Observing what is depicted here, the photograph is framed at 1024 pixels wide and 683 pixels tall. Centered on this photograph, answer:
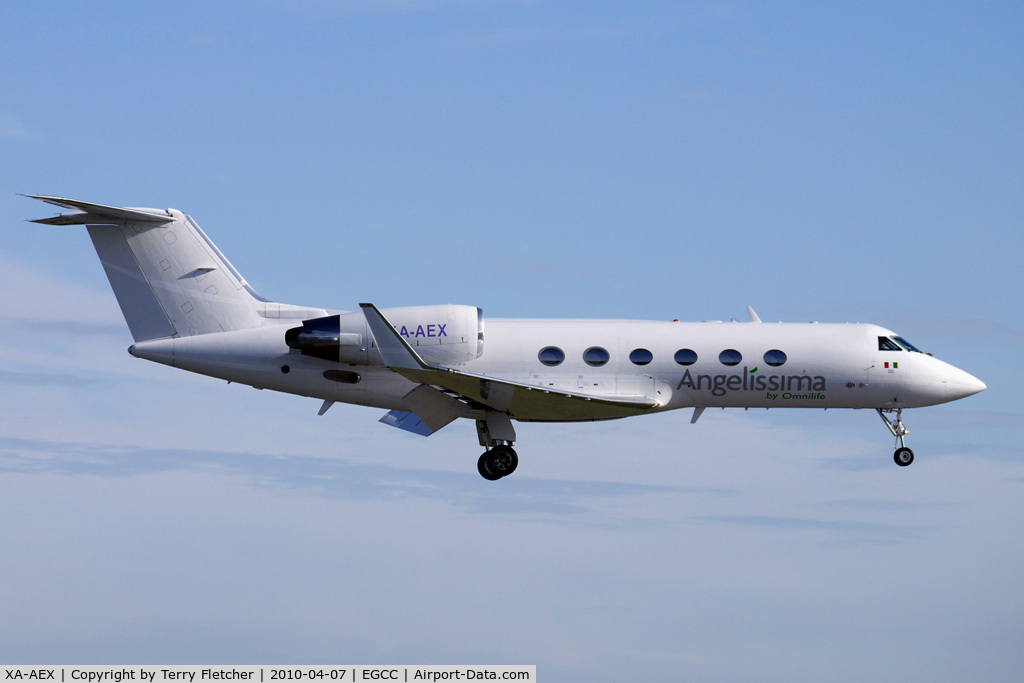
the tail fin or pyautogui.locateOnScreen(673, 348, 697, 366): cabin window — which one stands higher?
the tail fin

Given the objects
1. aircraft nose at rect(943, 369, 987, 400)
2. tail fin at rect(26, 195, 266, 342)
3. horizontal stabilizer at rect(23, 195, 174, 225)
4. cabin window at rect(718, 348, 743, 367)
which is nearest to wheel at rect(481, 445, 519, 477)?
cabin window at rect(718, 348, 743, 367)

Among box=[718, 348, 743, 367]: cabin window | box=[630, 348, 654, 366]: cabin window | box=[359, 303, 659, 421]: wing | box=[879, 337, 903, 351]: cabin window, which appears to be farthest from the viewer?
box=[879, 337, 903, 351]: cabin window

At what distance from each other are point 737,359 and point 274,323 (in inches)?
382

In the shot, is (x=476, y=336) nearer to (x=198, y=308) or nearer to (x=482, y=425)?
(x=482, y=425)

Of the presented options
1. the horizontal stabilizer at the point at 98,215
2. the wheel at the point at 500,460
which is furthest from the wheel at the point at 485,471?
the horizontal stabilizer at the point at 98,215

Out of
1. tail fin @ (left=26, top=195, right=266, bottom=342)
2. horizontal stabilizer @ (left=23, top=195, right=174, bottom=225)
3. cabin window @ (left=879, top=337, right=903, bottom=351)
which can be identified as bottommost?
cabin window @ (left=879, top=337, right=903, bottom=351)

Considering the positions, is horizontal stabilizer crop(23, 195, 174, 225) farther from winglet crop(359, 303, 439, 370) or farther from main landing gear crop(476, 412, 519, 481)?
main landing gear crop(476, 412, 519, 481)

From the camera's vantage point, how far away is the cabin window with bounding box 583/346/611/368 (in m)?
25.0

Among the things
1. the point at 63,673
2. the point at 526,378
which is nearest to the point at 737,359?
the point at 526,378

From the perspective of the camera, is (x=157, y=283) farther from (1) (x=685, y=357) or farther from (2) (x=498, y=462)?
(1) (x=685, y=357)

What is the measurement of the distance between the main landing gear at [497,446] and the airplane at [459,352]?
1.0 inches

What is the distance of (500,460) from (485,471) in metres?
0.41

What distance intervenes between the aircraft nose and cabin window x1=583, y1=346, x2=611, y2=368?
7.62 m

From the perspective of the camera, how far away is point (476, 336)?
24.3 metres
